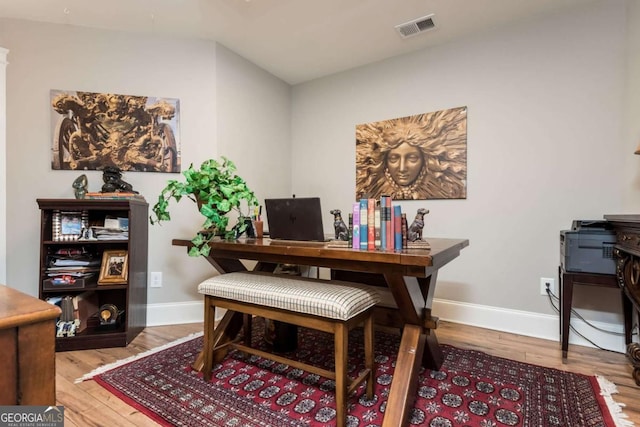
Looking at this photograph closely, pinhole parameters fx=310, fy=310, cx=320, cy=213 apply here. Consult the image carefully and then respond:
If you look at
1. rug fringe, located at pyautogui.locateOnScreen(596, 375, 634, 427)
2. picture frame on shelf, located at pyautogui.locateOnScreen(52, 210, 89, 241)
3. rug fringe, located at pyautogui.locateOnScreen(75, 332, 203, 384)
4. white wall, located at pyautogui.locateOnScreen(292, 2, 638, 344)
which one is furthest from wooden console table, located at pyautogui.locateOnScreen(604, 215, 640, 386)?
picture frame on shelf, located at pyautogui.locateOnScreen(52, 210, 89, 241)

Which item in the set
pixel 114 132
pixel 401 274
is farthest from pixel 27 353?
pixel 114 132

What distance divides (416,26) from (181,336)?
9.73ft

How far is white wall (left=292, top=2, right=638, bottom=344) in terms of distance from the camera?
6.82 feet

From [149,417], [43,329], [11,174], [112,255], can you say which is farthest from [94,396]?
[11,174]

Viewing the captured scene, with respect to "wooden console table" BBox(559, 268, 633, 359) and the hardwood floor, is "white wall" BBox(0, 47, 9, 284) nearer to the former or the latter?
the hardwood floor

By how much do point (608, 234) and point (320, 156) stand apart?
2398mm

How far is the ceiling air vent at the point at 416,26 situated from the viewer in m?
2.35

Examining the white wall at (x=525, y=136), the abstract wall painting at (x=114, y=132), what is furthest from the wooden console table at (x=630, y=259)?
the abstract wall painting at (x=114, y=132)

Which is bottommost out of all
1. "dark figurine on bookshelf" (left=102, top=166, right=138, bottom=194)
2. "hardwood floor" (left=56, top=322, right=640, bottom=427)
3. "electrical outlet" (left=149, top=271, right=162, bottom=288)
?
"hardwood floor" (left=56, top=322, right=640, bottom=427)

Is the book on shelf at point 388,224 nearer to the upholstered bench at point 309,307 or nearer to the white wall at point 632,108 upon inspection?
the upholstered bench at point 309,307

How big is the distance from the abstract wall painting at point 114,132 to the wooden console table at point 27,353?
7.01 ft

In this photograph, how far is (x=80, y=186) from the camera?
224cm

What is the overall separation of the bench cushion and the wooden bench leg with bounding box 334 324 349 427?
78 millimetres

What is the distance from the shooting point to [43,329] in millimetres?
604
